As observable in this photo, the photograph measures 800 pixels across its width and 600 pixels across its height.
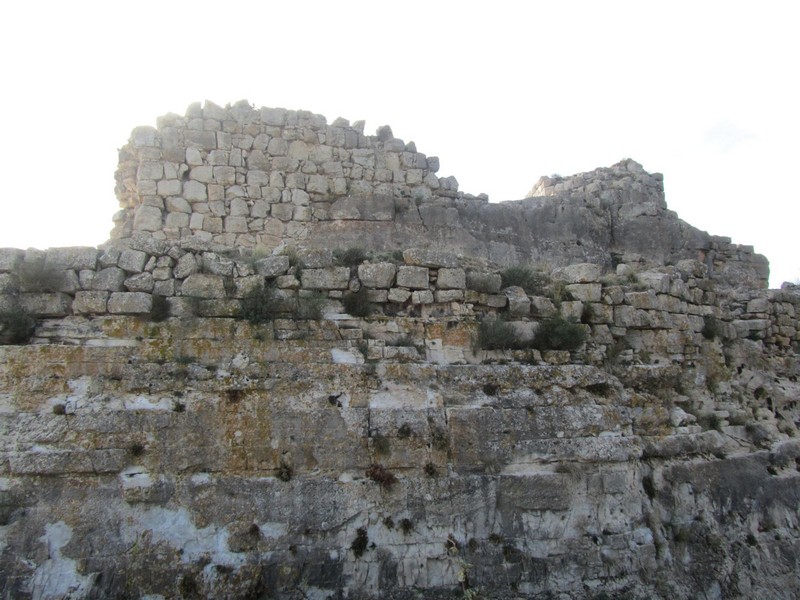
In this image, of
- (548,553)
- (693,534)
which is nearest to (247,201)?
(548,553)

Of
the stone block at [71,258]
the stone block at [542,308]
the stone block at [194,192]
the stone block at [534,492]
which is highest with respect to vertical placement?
the stone block at [194,192]

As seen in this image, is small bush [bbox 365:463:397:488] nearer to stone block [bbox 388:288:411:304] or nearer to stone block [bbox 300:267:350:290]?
stone block [bbox 388:288:411:304]

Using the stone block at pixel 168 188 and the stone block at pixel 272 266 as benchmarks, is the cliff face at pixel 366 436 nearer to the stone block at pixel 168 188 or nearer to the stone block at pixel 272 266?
the stone block at pixel 272 266

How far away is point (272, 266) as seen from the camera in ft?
21.5

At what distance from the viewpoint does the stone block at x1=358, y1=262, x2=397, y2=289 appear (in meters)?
6.75

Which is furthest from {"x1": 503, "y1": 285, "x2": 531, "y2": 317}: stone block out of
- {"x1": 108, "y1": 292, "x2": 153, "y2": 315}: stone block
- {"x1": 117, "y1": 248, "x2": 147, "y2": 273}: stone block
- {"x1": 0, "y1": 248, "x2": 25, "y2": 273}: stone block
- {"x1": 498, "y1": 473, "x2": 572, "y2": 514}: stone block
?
{"x1": 0, "y1": 248, "x2": 25, "y2": 273}: stone block

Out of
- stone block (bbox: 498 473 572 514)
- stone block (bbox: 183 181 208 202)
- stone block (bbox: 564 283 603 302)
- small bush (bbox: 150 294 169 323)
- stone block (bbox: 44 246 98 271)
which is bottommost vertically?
stone block (bbox: 498 473 572 514)

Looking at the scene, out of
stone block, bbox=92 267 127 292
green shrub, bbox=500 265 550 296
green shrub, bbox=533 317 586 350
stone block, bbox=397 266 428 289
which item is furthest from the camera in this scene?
green shrub, bbox=500 265 550 296

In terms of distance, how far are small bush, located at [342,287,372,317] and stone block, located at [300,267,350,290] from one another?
13cm

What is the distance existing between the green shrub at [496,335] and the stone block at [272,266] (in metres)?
2.16

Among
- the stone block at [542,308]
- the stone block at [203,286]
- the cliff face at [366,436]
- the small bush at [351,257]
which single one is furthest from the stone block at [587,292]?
the stone block at [203,286]

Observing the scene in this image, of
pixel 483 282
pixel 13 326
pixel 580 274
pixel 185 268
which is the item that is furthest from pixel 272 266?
pixel 580 274

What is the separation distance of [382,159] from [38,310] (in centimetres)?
710

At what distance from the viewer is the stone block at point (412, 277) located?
686 cm
